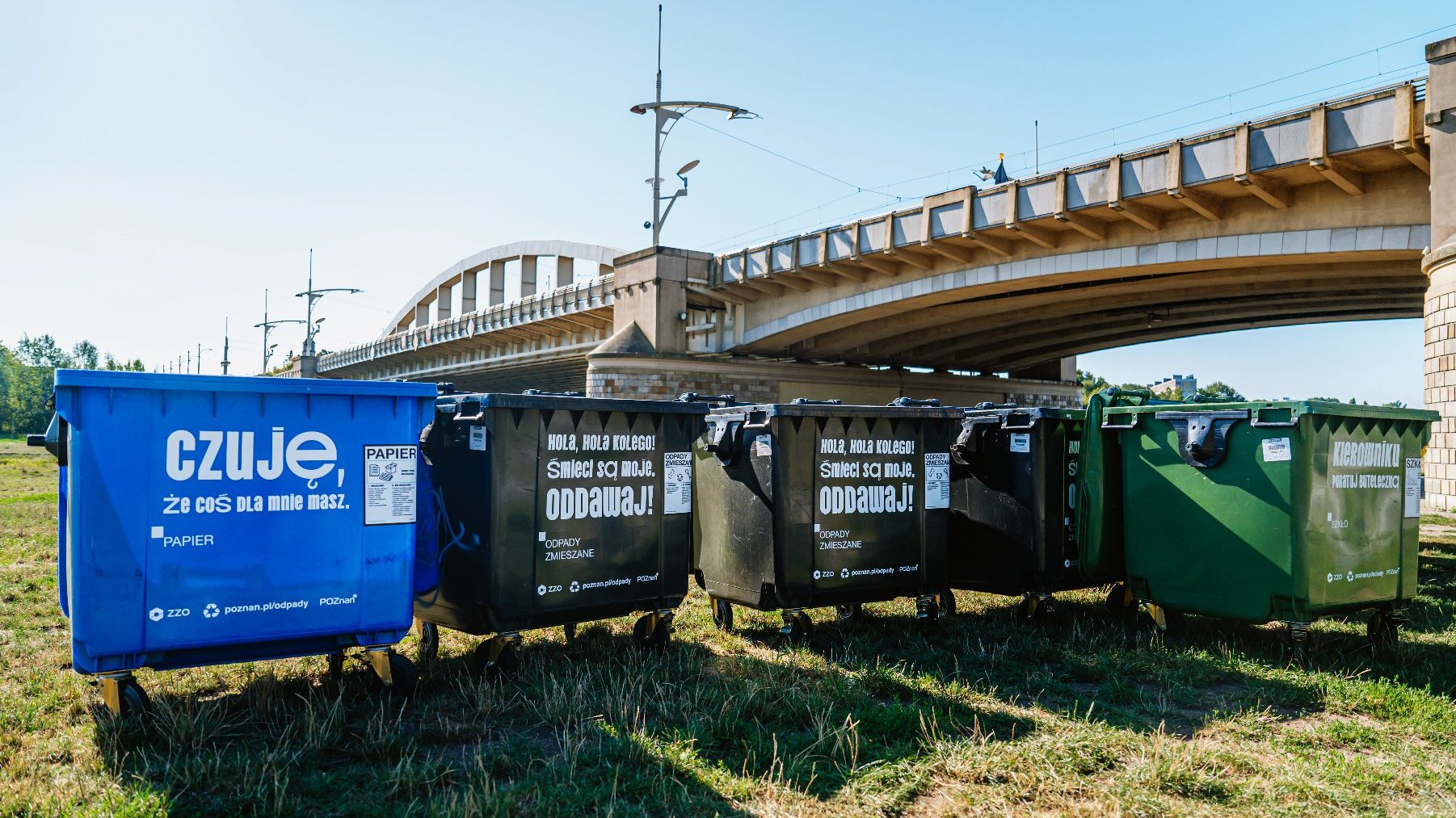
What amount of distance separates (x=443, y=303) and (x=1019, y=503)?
6224cm

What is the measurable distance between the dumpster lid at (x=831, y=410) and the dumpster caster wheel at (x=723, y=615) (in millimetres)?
1357

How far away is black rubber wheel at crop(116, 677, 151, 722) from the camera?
4.35m

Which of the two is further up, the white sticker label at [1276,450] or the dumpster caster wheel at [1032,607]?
the white sticker label at [1276,450]

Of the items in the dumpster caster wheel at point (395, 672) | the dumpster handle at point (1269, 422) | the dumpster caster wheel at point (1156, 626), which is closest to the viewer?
the dumpster caster wheel at point (395, 672)

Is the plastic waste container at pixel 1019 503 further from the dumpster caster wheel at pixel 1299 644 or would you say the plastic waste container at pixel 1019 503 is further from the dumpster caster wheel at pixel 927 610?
the dumpster caster wheel at pixel 1299 644

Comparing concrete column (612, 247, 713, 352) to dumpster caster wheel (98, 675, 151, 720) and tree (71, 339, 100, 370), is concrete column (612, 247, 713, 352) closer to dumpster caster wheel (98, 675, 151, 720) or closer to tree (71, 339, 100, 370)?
dumpster caster wheel (98, 675, 151, 720)

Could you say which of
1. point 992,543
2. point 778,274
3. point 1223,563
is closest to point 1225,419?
point 1223,563

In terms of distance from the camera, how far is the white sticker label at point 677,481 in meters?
6.29

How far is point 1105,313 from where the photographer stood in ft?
97.5

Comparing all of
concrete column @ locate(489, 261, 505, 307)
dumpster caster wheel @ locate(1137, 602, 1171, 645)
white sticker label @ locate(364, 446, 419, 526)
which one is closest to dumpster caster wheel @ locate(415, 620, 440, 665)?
white sticker label @ locate(364, 446, 419, 526)

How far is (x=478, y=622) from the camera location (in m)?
5.45

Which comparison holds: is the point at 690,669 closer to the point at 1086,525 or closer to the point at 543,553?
the point at 543,553

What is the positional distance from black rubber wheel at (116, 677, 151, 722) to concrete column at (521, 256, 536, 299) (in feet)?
162

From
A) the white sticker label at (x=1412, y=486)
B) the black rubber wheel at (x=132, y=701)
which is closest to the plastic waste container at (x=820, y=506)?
the white sticker label at (x=1412, y=486)
